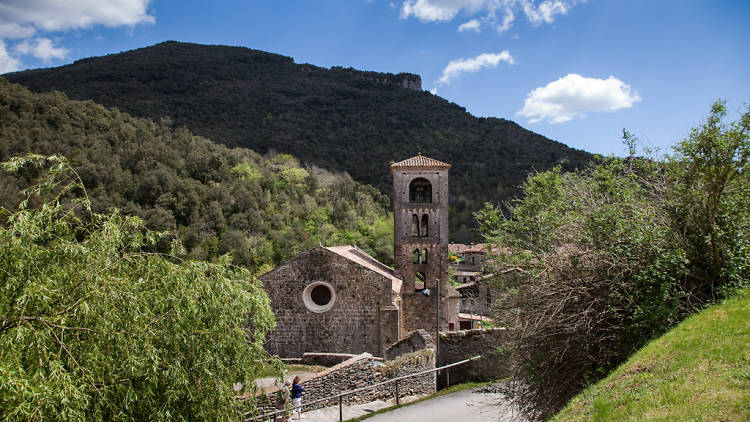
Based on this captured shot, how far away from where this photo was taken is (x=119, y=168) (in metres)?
41.1

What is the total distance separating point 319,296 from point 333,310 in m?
0.95

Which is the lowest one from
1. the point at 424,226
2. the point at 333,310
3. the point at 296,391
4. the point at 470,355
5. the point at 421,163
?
the point at 470,355

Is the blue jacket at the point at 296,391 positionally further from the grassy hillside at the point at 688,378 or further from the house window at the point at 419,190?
the house window at the point at 419,190

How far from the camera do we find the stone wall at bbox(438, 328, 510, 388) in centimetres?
1395

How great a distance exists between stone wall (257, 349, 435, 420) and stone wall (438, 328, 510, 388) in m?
1.18

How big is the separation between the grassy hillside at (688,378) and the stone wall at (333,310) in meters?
12.3

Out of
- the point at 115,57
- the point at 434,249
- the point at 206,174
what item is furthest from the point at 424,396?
the point at 115,57

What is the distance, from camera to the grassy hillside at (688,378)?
15.0 feet

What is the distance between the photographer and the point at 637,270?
7.10m

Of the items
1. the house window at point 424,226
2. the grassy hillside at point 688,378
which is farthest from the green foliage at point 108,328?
the house window at point 424,226

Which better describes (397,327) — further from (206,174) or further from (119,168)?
(206,174)

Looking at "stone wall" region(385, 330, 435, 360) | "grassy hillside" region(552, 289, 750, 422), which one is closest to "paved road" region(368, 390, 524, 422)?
"stone wall" region(385, 330, 435, 360)

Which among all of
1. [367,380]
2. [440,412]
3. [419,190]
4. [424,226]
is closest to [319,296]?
[424,226]

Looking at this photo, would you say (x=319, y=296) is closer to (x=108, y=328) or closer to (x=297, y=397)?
(x=297, y=397)
